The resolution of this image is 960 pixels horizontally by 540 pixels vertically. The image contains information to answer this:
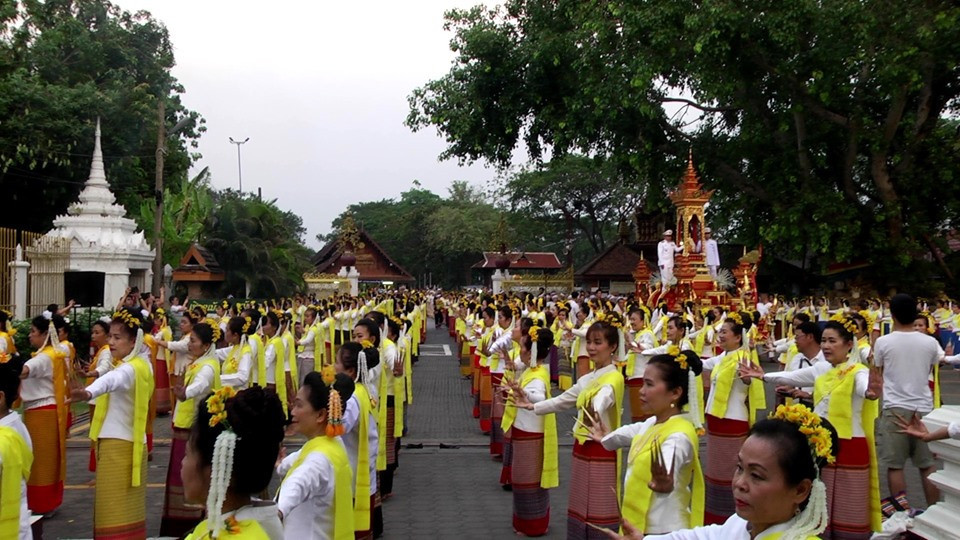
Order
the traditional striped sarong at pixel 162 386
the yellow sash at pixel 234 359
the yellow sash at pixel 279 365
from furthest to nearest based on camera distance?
the traditional striped sarong at pixel 162 386
the yellow sash at pixel 279 365
the yellow sash at pixel 234 359

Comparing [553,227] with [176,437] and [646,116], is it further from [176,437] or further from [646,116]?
[176,437]

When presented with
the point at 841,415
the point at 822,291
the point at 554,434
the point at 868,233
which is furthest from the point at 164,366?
the point at 822,291

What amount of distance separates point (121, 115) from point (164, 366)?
15.7m

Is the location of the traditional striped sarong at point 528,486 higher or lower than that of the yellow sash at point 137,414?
lower

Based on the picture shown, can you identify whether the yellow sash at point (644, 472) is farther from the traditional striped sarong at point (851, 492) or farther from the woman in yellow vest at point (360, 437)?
the traditional striped sarong at point (851, 492)

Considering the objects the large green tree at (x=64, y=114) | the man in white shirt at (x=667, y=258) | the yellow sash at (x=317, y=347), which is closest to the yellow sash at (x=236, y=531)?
the yellow sash at (x=317, y=347)

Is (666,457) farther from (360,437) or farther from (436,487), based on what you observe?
(436,487)

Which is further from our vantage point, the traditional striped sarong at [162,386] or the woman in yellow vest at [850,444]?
the traditional striped sarong at [162,386]

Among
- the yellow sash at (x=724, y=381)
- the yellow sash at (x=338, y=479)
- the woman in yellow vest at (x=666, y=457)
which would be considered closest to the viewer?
the yellow sash at (x=338, y=479)

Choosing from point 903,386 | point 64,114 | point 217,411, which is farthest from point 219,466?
point 64,114

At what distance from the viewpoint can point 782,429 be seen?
259 centimetres

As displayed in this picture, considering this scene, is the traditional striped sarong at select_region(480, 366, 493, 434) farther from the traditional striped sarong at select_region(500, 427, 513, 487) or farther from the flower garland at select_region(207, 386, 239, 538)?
the flower garland at select_region(207, 386, 239, 538)

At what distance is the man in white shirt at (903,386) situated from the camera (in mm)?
6008

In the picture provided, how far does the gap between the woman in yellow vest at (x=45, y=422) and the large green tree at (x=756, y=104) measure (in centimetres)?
1727
